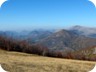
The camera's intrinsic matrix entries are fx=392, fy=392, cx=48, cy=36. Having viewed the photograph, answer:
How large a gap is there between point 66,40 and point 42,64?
2.46 metres

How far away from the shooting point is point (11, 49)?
2203 centimetres

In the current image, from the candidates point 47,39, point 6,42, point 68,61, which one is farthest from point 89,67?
point 6,42

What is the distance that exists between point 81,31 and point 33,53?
14.2 ft

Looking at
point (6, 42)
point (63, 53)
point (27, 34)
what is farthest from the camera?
point (6, 42)

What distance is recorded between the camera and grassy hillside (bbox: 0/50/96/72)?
17.2 meters

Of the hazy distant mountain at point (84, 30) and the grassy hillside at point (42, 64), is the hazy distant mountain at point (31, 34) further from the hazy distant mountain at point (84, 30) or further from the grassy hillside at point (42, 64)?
the grassy hillside at point (42, 64)

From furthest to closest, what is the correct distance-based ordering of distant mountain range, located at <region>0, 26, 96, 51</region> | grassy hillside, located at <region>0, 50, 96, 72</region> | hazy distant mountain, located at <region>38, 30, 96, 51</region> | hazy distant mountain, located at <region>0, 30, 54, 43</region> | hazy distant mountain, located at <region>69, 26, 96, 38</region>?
grassy hillside, located at <region>0, 50, 96, 72</region> → hazy distant mountain, located at <region>38, 30, 96, 51</region> → hazy distant mountain, located at <region>69, 26, 96, 38</region> → distant mountain range, located at <region>0, 26, 96, 51</region> → hazy distant mountain, located at <region>0, 30, 54, 43</region>

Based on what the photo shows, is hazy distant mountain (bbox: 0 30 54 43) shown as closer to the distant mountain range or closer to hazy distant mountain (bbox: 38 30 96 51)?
the distant mountain range

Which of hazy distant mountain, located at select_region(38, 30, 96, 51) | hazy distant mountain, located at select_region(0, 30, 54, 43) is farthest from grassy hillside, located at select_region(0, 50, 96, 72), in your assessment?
hazy distant mountain, located at select_region(0, 30, 54, 43)

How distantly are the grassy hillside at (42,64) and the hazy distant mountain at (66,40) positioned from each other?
707 millimetres

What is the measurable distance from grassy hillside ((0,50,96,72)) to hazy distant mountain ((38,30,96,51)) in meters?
0.71

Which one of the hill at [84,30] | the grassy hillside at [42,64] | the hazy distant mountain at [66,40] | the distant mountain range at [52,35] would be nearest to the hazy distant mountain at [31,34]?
the distant mountain range at [52,35]

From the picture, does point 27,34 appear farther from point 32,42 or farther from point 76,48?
point 76,48

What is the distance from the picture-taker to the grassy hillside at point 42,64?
17188 mm
